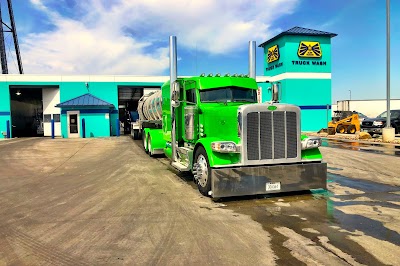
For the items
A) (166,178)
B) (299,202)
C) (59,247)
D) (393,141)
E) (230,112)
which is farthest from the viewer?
(393,141)

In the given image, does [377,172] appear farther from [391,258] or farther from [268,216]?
[391,258]

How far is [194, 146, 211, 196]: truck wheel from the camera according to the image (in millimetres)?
6930

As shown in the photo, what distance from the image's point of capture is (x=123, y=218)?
5.77m

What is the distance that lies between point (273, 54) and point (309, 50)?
380 centimetres

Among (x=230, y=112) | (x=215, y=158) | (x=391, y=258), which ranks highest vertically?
(x=230, y=112)

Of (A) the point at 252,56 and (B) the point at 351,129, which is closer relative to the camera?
(A) the point at 252,56

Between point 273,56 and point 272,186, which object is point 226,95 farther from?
point 273,56

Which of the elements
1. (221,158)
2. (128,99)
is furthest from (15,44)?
(221,158)

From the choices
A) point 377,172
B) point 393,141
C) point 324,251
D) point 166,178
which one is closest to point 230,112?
point 166,178

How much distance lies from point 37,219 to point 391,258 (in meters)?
5.45

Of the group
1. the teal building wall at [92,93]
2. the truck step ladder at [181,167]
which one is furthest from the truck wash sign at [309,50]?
the truck step ladder at [181,167]

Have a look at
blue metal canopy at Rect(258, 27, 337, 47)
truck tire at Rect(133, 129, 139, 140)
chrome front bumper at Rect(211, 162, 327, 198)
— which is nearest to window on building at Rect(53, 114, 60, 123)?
truck tire at Rect(133, 129, 139, 140)

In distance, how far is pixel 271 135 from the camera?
671 cm

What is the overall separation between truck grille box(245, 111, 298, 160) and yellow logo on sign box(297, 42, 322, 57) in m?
29.6
